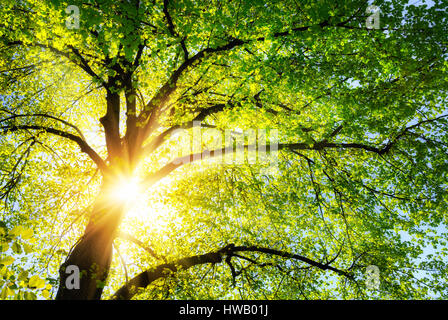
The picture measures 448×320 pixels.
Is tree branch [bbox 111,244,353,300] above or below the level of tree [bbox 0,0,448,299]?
below

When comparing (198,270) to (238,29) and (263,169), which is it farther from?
(238,29)

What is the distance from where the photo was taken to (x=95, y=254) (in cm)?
627

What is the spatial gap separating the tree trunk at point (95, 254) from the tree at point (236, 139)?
0.13ft

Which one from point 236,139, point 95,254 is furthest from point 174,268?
point 236,139

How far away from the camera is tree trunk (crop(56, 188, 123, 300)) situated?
5.60 meters

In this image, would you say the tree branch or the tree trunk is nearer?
the tree trunk

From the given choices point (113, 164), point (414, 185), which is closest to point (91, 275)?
point (113, 164)

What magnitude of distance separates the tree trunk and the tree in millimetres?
38

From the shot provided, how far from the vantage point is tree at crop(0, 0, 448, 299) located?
6574 millimetres

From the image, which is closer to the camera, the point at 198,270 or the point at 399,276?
the point at 399,276

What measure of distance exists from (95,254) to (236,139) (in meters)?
6.63

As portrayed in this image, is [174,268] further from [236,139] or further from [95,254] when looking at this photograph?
[236,139]

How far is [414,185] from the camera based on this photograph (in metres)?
8.41

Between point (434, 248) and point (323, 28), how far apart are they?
8006 millimetres
